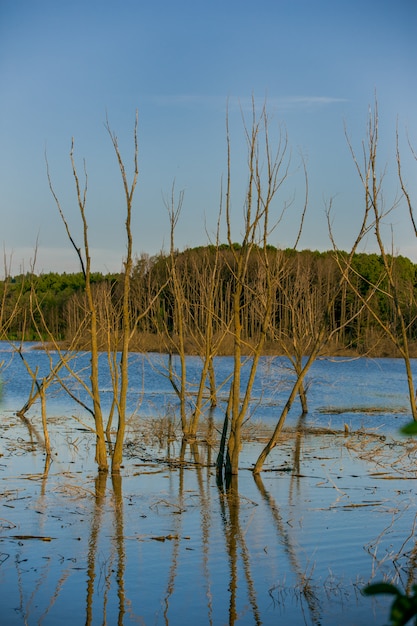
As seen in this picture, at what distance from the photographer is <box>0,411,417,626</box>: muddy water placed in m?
5.68

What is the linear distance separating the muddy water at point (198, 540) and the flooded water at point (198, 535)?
0.02 meters

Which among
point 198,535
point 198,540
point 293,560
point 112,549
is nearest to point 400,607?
point 293,560

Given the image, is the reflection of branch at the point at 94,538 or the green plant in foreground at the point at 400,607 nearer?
the green plant in foreground at the point at 400,607

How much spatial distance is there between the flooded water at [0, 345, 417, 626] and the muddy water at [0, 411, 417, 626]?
2 cm

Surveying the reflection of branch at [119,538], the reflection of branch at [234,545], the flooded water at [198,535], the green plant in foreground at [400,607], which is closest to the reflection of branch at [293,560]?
the flooded water at [198,535]

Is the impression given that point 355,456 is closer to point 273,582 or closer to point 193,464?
point 193,464

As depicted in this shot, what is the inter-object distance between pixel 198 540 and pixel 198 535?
0.17 meters

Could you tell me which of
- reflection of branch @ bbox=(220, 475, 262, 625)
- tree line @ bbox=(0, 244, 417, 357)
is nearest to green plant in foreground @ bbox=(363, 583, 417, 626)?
reflection of branch @ bbox=(220, 475, 262, 625)

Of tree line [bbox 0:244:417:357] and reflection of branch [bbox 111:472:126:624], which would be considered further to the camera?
tree line [bbox 0:244:417:357]

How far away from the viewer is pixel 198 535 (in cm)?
751

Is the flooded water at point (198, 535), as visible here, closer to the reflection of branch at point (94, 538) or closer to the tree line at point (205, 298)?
the reflection of branch at point (94, 538)

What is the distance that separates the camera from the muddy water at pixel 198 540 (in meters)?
5.68

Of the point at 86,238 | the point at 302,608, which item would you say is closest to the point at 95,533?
the point at 302,608

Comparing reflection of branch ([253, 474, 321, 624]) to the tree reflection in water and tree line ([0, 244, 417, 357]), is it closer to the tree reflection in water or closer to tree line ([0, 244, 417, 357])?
the tree reflection in water
